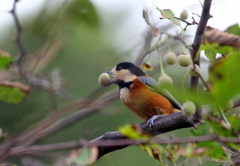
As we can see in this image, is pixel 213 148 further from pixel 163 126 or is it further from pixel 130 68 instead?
pixel 130 68

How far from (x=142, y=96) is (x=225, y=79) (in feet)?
6.31

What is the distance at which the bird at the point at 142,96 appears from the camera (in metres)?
2.43

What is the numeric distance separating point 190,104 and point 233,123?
17 centimetres

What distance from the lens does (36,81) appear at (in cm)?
173

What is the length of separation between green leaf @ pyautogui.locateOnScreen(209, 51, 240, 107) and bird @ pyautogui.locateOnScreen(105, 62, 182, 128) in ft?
5.66

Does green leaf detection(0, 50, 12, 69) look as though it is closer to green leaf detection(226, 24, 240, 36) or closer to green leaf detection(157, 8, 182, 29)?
green leaf detection(226, 24, 240, 36)

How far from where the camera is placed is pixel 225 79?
2.05ft

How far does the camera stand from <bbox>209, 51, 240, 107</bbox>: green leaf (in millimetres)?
620

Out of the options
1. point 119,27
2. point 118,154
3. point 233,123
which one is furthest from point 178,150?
point 118,154

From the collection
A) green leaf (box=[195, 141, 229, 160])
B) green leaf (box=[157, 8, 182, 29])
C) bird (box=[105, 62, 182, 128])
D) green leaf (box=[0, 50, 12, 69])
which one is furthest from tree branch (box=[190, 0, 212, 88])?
bird (box=[105, 62, 182, 128])

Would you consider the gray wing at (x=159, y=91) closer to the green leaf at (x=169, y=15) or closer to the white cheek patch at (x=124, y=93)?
the white cheek patch at (x=124, y=93)

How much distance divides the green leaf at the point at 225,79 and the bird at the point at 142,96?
1.73m

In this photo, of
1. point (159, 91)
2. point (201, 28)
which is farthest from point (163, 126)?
point (159, 91)

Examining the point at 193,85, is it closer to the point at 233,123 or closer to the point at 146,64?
the point at 233,123
